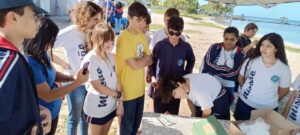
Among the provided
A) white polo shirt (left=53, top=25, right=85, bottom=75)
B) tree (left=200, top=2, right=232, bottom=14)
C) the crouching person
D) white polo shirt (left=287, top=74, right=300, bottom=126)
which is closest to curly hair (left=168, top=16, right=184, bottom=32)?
the crouching person

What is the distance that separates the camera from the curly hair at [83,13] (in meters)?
2.41

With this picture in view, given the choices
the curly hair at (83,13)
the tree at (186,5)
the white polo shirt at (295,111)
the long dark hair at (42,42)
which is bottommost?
the white polo shirt at (295,111)

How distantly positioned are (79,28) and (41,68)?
0.86 m

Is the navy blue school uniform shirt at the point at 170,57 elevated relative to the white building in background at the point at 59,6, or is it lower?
lower

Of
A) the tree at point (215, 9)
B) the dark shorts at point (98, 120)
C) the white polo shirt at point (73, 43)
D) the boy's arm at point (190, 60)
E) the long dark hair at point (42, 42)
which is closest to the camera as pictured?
the long dark hair at point (42, 42)

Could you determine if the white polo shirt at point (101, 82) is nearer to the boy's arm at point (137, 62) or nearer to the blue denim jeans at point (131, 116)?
the boy's arm at point (137, 62)

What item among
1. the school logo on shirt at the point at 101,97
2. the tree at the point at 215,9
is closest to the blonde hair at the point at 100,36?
the school logo on shirt at the point at 101,97

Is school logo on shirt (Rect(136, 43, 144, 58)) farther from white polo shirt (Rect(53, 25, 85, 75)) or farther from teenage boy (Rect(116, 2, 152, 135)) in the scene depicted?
white polo shirt (Rect(53, 25, 85, 75))

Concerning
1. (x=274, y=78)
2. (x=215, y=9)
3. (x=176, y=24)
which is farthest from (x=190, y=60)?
(x=215, y=9)

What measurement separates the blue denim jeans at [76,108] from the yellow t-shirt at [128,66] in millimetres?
390

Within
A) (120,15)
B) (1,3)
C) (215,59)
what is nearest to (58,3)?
(120,15)

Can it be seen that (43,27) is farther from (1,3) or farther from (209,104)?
(209,104)

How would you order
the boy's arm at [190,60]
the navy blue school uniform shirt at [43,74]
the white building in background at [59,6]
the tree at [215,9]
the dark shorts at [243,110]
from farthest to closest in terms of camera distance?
1. the tree at [215,9]
2. the white building in background at [59,6]
3. the boy's arm at [190,60]
4. the dark shorts at [243,110]
5. the navy blue school uniform shirt at [43,74]

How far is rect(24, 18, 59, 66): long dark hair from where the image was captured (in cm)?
175
